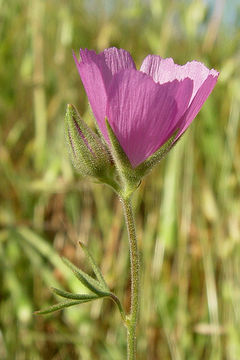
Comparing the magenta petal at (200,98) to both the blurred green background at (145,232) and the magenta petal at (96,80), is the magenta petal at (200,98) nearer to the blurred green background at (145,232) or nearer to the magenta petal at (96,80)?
the magenta petal at (96,80)

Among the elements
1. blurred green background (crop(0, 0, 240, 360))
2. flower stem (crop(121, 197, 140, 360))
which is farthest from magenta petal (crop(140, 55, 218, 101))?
blurred green background (crop(0, 0, 240, 360))

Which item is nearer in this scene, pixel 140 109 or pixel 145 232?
pixel 140 109

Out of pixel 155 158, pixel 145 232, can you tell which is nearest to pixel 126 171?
pixel 155 158

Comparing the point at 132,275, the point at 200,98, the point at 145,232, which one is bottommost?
the point at 145,232

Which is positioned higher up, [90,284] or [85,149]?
[85,149]

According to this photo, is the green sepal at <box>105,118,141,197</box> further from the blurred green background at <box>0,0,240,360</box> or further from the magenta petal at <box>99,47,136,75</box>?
the blurred green background at <box>0,0,240,360</box>

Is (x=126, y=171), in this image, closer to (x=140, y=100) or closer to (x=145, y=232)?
(x=140, y=100)
